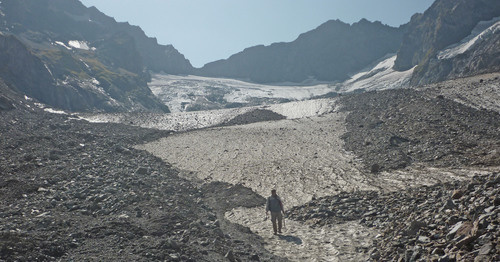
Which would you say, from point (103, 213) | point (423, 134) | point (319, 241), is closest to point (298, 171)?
point (423, 134)

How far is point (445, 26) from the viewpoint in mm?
142125

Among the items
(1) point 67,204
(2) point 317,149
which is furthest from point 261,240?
(2) point 317,149

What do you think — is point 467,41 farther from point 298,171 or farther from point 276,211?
point 276,211

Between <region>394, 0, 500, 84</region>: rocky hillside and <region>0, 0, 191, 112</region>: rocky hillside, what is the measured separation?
8639 cm

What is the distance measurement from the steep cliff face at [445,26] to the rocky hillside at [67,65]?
107 meters

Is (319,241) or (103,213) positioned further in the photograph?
(103,213)

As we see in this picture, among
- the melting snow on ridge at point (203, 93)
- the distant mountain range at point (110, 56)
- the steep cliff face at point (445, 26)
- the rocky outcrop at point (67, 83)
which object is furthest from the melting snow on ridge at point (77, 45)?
the steep cliff face at point (445, 26)

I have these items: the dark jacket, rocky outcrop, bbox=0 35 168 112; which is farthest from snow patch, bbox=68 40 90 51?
the dark jacket

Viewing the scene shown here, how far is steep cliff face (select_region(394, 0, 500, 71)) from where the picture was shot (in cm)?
12925

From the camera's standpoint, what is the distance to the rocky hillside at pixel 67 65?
84875mm

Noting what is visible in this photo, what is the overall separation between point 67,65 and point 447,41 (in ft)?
461

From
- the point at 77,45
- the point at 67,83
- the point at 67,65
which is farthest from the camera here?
the point at 77,45

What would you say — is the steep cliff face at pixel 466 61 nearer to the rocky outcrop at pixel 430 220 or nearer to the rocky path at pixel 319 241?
the rocky outcrop at pixel 430 220

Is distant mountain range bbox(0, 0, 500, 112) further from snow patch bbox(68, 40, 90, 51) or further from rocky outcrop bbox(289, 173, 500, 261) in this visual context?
rocky outcrop bbox(289, 173, 500, 261)
